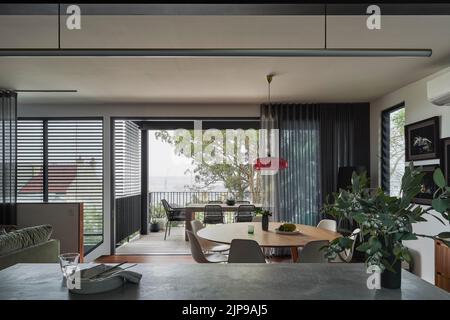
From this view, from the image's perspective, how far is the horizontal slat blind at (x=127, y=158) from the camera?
21.7ft

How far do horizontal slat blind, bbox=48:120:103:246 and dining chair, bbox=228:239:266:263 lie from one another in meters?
3.54

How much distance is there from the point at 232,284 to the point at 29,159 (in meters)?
5.66

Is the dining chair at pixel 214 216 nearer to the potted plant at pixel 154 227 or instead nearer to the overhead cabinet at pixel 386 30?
the potted plant at pixel 154 227

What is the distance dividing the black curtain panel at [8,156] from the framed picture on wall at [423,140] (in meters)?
5.56

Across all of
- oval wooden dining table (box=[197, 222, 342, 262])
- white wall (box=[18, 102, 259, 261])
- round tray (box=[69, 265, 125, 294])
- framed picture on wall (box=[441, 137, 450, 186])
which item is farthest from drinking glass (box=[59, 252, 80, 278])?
white wall (box=[18, 102, 259, 261])

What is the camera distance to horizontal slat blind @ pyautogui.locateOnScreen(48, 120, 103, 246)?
5844mm

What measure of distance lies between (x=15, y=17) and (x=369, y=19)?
103 inches

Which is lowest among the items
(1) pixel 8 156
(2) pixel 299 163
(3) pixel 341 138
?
(2) pixel 299 163

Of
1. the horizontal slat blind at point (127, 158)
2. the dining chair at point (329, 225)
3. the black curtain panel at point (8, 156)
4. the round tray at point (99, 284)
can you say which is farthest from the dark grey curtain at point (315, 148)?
the round tray at point (99, 284)

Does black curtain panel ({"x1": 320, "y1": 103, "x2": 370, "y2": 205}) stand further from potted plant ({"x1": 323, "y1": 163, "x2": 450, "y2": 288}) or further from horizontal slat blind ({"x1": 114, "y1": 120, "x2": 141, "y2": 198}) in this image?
potted plant ({"x1": 323, "y1": 163, "x2": 450, "y2": 288})

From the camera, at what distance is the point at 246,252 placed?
3.07 metres

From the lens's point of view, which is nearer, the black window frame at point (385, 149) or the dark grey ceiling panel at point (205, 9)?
the dark grey ceiling panel at point (205, 9)

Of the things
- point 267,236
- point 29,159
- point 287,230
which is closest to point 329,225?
point 287,230

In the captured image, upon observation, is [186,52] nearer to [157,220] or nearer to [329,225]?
[329,225]
